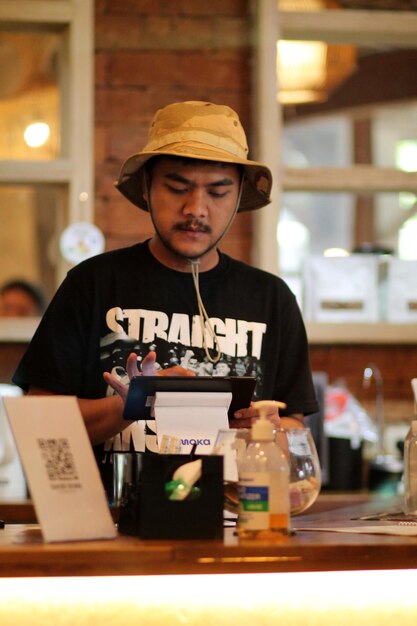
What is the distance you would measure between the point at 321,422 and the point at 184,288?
166 centimetres

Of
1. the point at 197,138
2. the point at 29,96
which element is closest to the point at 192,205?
the point at 197,138

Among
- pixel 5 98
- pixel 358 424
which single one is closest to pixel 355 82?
pixel 5 98

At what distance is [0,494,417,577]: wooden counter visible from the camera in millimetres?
1514

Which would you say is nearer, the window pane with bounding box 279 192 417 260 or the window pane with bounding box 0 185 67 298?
the window pane with bounding box 279 192 417 260

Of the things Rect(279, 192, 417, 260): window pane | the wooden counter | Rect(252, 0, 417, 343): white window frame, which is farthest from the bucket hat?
Rect(279, 192, 417, 260): window pane

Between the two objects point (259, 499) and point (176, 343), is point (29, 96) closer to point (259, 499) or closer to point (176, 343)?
point (176, 343)

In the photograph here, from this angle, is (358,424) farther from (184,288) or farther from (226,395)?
(226,395)

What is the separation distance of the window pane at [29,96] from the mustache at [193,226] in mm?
2262

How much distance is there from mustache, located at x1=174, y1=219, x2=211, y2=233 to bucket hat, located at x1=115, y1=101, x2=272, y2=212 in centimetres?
14

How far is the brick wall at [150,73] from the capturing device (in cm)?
428

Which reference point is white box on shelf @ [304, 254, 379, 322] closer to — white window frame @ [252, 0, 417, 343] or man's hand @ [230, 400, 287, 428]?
white window frame @ [252, 0, 417, 343]

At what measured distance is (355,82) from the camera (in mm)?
6773

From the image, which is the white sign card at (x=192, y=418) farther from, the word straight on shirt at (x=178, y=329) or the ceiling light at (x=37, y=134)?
the ceiling light at (x=37, y=134)

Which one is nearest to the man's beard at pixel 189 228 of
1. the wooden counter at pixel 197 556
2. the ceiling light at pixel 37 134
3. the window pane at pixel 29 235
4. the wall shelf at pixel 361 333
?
the wooden counter at pixel 197 556
